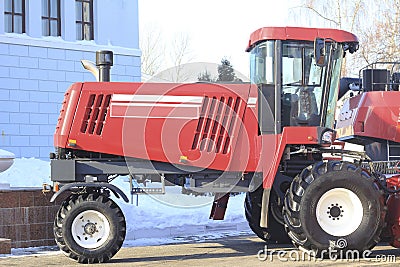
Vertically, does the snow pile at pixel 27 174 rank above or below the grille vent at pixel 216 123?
below

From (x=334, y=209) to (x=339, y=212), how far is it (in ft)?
0.31

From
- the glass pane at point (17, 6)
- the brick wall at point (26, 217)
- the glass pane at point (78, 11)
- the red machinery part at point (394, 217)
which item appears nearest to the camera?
the red machinery part at point (394, 217)

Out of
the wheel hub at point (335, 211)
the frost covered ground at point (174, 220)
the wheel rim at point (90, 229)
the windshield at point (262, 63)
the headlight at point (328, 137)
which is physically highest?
the windshield at point (262, 63)

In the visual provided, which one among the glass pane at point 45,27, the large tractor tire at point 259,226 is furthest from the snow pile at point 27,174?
the large tractor tire at point 259,226

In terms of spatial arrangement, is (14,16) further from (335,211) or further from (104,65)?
(335,211)

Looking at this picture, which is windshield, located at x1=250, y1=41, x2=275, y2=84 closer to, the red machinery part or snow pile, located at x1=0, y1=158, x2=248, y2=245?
the red machinery part

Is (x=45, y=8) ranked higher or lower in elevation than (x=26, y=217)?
higher

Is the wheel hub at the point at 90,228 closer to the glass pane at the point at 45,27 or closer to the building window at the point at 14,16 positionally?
the building window at the point at 14,16

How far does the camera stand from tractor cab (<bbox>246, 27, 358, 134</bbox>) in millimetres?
12148

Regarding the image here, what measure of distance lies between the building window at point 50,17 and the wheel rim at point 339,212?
15567mm

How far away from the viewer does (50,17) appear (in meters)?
24.6

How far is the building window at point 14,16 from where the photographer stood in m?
23.5

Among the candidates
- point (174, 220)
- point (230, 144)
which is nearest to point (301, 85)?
point (230, 144)

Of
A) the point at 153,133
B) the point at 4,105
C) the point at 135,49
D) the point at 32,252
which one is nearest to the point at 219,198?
the point at 153,133
